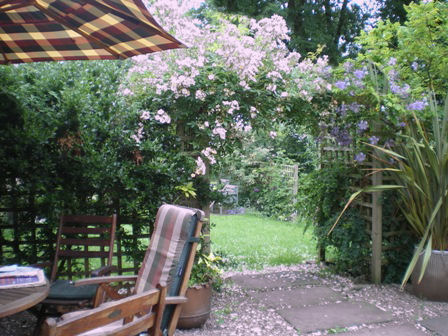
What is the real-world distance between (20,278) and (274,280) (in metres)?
2.78

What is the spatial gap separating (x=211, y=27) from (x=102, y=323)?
A: 3.07m

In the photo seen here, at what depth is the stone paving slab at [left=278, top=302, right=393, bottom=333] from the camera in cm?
314

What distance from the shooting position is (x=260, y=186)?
10.4 metres

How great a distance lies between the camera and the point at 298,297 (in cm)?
381

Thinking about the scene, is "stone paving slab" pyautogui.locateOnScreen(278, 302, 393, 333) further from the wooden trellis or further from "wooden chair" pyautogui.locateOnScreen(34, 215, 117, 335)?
"wooden chair" pyautogui.locateOnScreen(34, 215, 117, 335)

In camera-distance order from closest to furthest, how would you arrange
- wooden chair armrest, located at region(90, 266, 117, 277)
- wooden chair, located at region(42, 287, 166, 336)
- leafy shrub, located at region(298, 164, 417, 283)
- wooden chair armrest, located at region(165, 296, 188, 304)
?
wooden chair, located at region(42, 287, 166, 336)
wooden chair armrest, located at region(165, 296, 188, 304)
wooden chair armrest, located at region(90, 266, 117, 277)
leafy shrub, located at region(298, 164, 417, 283)

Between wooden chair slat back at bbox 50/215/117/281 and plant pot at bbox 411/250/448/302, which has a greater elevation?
wooden chair slat back at bbox 50/215/117/281

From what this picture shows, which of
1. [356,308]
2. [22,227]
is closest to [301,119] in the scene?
[356,308]

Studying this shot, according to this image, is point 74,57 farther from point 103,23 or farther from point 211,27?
point 211,27

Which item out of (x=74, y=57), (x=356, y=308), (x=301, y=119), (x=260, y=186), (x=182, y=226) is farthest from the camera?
(x=260, y=186)

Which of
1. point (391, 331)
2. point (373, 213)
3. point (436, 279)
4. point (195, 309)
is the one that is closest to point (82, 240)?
point (195, 309)

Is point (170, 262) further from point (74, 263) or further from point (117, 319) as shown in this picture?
point (74, 263)

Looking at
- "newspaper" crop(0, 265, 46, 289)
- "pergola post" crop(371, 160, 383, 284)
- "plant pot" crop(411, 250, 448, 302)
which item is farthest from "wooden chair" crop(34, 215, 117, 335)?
"plant pot" crop(411, 250, 448, 302)

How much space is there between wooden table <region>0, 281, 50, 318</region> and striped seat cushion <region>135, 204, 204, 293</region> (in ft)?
1.92
